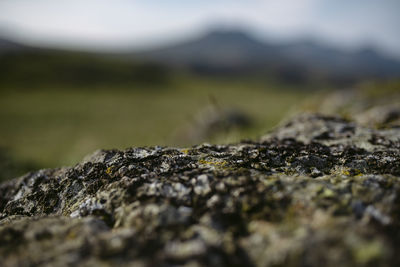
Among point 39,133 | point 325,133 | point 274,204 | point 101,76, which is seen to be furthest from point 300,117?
point 101,76

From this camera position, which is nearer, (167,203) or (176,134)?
(167,203)

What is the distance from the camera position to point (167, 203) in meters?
2.82

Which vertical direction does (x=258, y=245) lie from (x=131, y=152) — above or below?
below

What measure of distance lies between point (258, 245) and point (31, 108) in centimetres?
5755

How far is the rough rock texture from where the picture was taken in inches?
87.5

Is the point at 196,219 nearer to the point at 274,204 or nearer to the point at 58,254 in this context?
the point at 274,204

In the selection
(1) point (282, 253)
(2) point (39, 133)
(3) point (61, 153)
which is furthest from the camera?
(2) point (39, 133)

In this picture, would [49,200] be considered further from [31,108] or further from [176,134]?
[31,108]

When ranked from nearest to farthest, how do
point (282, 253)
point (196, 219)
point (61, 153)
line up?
1. point (282, 253)
2. point (196, 219)
3. point (61, 153)

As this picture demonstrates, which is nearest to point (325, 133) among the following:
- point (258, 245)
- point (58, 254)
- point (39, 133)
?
point (258, 245)

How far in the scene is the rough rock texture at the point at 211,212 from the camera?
222 cm

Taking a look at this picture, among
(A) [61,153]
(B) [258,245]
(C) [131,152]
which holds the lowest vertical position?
(A) [61,153]

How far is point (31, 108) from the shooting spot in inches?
1922

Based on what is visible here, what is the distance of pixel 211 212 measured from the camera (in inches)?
107
